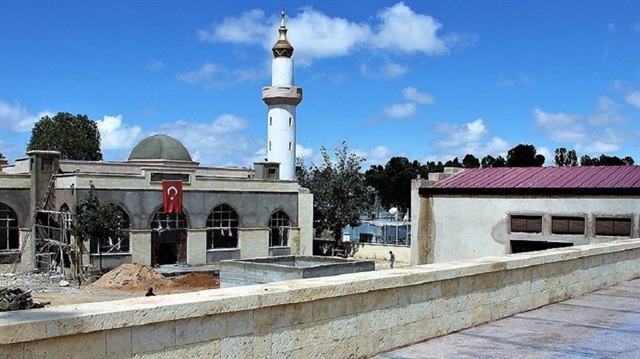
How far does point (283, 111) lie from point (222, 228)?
1314cm

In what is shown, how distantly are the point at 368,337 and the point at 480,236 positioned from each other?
21.6 metres

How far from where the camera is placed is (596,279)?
11961 millimetres

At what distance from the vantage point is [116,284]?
108 ft

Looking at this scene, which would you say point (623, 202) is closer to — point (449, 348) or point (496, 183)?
point (496, 183)

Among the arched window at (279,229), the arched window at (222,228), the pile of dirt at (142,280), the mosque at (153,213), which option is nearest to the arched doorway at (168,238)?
the mosque at (153,213)

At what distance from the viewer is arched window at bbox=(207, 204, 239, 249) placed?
4253 centimetres

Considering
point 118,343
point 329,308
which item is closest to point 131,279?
point 329,308

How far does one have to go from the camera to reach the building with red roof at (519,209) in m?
24.5

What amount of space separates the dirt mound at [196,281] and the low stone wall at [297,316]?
2615cm

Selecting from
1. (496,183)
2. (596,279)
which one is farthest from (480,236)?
(596,279)

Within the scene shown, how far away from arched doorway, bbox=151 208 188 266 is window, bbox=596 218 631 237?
24.4 m

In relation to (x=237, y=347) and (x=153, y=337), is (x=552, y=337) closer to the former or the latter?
(x=237, y=347)

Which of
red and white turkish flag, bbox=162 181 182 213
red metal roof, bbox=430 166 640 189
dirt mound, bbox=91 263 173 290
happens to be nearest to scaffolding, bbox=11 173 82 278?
dirt mound, bbox=91 263 173 290

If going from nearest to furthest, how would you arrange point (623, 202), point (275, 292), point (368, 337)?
point (275, 292) < point (368, 337) < point (623, 202)
